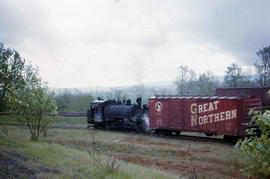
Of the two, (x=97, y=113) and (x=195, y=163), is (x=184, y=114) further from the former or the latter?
(x=97, y=113)

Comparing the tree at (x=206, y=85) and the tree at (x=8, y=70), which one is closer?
the tree at (x=8, y=70)

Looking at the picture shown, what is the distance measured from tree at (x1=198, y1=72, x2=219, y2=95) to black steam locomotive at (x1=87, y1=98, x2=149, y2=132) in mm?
32444

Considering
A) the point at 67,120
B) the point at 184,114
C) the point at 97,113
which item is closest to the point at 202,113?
the point at 184,114

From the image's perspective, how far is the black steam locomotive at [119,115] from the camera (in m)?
21.7

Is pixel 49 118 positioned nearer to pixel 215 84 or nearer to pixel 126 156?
pixel 126 156

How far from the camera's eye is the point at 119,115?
22.2 metres

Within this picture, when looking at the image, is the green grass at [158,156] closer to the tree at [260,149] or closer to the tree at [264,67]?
the tree at [260,149]

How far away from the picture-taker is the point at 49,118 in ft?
49.4

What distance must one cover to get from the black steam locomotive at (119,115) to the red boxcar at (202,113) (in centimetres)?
143

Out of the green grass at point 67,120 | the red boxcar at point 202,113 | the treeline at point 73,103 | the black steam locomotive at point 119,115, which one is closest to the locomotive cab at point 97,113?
the black steam locomotive at point 119,115

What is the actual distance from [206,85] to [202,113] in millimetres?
40694

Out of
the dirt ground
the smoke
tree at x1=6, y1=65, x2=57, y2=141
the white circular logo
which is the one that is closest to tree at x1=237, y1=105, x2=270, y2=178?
the dirt ground

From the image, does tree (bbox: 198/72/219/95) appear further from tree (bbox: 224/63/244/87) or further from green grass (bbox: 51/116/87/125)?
green grass (bbox: 51/116/87/125)

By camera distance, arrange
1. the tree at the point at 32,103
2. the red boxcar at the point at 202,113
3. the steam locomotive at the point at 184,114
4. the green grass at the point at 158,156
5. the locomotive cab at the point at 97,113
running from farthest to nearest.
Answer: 1. the locomotive cab at the point at 97,113
2. the steam locomotive at the point at 184,114
3. the red boxcar at the point at 202,113
4. the tree at the point at 32,103
5. the green grass at the point at 158,156
